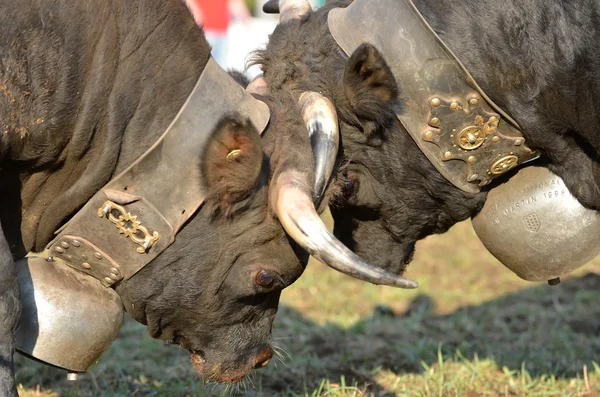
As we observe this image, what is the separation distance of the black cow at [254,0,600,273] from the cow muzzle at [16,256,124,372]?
39.0 inches

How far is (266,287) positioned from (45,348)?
88 centimetres

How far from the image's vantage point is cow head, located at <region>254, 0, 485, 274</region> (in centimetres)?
422

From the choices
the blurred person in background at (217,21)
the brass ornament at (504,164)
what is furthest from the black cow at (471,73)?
the blurred person in background at (217,21)

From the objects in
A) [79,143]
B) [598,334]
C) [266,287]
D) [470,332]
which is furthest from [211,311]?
[598,334]

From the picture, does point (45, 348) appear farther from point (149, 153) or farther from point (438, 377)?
point (438, 377)

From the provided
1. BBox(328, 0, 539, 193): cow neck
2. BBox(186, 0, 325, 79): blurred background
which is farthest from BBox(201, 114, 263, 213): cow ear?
BBox(186, 0, 325, 79): blurred background

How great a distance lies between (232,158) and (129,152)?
403mm

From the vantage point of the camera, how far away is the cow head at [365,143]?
13.8 ft

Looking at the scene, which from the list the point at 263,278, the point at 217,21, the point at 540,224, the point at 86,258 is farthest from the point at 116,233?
the point at 217,21

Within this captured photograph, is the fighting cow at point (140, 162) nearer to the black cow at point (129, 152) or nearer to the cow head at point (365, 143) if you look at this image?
the black cow at point (129, 152)

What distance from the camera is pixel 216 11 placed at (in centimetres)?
1278

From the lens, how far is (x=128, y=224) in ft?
12.5

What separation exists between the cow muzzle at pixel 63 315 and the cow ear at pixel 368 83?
124cm

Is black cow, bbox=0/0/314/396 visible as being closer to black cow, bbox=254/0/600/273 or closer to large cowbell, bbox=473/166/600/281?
black cow, bbox=254/0/600/273
